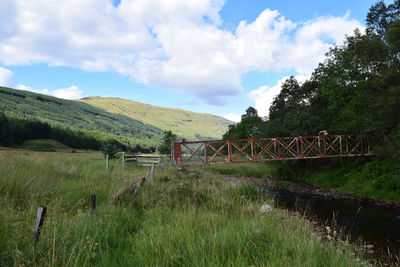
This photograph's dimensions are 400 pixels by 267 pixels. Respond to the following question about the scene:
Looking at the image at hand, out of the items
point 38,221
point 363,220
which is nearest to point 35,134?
point 363,220

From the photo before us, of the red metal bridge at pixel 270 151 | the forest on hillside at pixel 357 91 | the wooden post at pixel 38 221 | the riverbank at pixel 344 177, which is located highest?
the forest on hillside at pixel 357 91

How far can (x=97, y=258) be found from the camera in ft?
10.5

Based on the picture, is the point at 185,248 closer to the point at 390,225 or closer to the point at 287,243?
the point at 287,243

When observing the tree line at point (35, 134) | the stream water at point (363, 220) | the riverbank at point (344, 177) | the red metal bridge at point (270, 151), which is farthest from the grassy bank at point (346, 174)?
the tree line at point (35, 134)

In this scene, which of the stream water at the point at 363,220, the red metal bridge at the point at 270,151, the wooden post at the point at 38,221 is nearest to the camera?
the wooden post at the point at 38,221

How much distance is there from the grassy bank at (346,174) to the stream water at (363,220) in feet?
6.45

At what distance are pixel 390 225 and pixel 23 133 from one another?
339ft

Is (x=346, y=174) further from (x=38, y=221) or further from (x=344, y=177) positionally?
(x=38, y=221)

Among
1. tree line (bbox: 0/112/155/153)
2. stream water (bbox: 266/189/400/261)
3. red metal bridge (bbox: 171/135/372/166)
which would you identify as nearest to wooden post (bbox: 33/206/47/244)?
stream water (bbox: 266/189/400/261)

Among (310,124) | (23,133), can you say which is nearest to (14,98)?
(23,133)

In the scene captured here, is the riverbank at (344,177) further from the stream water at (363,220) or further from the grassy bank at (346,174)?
the stream water at (363,220)

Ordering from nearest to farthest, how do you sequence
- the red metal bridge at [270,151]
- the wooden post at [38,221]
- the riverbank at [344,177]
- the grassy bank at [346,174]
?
the wooden post at [38,221] → the riverbank at [344,177] → the grassy bank at [346,174] → the red metal bridge at [270,151]

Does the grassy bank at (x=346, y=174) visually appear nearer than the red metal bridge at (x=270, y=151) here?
Yes

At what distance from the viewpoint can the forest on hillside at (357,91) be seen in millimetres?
15942
